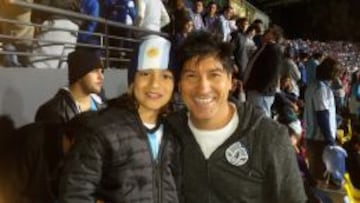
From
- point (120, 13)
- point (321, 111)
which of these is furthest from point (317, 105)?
point (120, 13)

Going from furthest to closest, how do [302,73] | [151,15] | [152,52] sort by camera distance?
[302,73], [151,15], [152,52]

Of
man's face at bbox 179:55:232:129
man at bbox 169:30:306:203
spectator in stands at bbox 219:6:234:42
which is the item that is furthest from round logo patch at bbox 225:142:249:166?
spectator in stands at bbox 219:6:234:42

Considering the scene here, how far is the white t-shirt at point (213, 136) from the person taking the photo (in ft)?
8.21

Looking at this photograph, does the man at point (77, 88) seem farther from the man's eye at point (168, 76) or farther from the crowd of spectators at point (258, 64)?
the man's eye at point (168, 76)

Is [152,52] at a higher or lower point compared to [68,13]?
lower

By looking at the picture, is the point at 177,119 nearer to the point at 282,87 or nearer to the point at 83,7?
the point at 83,7

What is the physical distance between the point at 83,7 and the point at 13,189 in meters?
2.87

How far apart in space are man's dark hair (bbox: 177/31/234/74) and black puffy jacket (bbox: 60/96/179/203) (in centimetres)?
Answer: 34

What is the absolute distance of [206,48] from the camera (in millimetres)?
2516

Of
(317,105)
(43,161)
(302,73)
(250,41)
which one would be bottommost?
(302,73)

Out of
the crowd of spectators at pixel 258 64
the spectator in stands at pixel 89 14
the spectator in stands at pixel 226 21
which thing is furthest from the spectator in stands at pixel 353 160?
the spectator in stands at pixel 89 14

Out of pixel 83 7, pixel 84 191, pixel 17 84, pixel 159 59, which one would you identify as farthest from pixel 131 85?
pixel 83 7

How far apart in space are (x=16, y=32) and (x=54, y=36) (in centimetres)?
47

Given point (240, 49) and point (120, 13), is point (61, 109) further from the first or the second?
point (240, 49)
